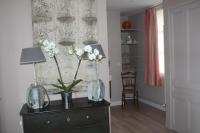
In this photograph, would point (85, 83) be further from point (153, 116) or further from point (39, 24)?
point (153, 116)

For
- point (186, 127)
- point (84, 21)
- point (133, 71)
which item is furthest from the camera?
point (133, 71)

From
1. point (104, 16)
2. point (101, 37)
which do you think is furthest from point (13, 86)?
point (104, 16)

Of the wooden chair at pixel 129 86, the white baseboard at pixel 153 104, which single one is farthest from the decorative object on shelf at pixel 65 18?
the white baseboard at pixel 153 104

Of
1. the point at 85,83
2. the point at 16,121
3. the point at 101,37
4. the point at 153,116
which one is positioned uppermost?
the point at 101,37

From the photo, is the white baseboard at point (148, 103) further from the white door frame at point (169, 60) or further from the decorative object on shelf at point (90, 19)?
the decorative object on shelf at point (90, 19)

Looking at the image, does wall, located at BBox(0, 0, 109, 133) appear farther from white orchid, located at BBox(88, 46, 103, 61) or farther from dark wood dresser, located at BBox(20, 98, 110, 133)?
white orchid, located at BBox(88, 46, 103, 61)

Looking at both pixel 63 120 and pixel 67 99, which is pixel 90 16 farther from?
pixel 63 120

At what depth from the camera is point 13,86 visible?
2.93 m

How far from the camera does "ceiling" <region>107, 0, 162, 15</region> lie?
17.1ft

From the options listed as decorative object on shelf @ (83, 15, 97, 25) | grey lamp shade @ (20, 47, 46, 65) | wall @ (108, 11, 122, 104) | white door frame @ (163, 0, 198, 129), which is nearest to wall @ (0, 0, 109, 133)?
grey lamp shade @ (20, 47, 46, 65)

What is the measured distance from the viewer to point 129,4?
17.9 ft

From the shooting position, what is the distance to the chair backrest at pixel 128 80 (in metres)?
6.40

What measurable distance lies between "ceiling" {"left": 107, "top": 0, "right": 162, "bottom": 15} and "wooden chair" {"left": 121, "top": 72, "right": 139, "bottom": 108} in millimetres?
1742

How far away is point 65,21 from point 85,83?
2.87 feet
